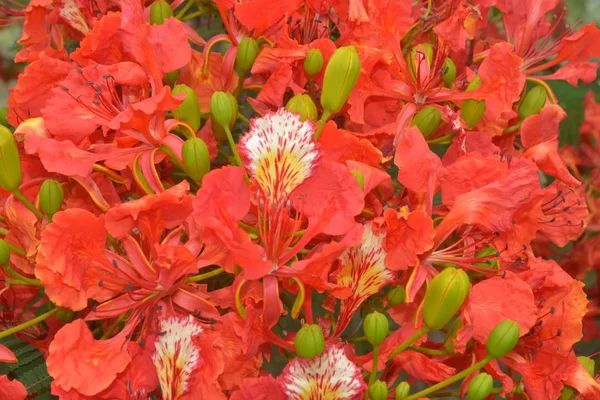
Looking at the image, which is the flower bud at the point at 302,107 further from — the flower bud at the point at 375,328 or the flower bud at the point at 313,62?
the flower bud at the point at 375,328

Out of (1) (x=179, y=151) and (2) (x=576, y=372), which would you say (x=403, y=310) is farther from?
(1) (x=179, y=151)

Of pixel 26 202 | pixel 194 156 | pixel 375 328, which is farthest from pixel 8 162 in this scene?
pixel 375 328

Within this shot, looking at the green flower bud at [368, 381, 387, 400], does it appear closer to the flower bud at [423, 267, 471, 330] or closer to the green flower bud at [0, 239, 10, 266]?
the flower bud at [423, 267, 471, 330]

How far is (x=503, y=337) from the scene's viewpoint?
0.82 metres

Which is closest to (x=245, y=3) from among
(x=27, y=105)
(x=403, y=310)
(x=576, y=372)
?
(x=27, y=105)

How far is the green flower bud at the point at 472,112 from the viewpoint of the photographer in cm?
101

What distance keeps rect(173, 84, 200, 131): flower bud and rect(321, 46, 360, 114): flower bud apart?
0.16 metres

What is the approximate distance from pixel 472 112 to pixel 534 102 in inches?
4.8

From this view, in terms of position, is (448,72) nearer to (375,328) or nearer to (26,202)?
(375,328)

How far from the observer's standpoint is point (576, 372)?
91cm

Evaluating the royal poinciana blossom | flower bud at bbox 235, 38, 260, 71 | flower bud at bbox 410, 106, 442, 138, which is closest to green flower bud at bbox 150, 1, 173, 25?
the royal poinciana blossom

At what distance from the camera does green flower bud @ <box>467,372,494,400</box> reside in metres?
0.83

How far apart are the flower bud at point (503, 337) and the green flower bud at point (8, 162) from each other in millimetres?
543

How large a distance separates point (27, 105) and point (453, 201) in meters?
0.54
